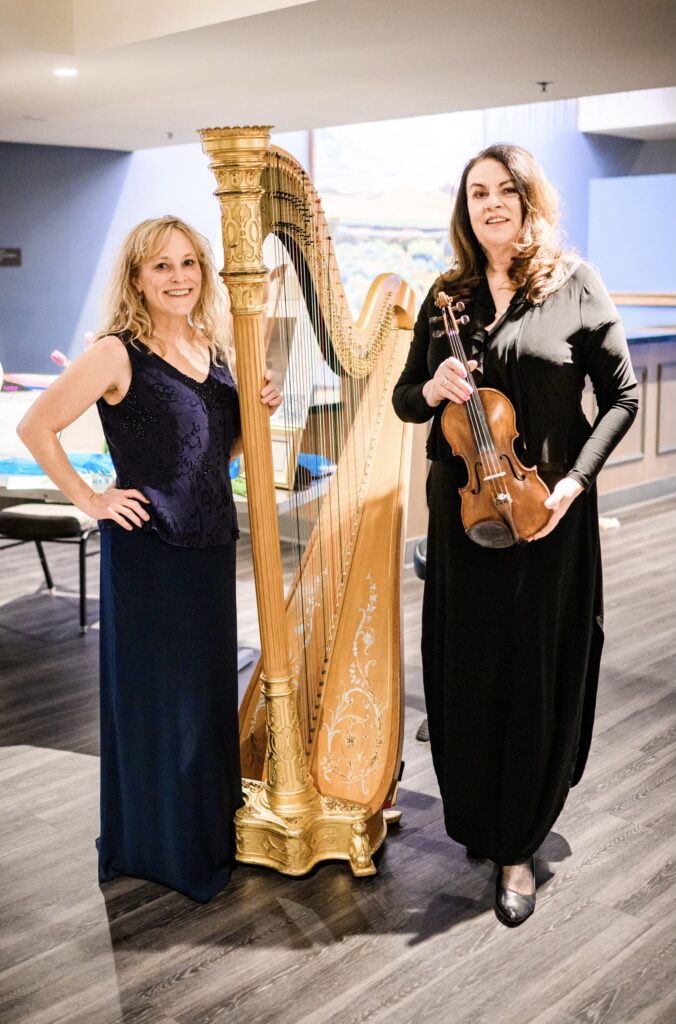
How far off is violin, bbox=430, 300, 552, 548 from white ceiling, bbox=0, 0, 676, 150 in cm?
220

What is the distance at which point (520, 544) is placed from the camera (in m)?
2.13

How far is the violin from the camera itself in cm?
200

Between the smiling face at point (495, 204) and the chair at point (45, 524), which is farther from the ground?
the smiling face at point (495, 204)

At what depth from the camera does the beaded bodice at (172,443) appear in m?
2.19

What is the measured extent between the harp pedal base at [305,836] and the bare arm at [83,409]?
2.42 ft

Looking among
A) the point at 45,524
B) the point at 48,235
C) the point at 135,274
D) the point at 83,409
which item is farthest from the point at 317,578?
the point at 48,235

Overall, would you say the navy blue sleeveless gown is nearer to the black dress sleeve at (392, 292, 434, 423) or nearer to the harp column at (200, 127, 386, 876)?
the harp column at (200, 127, 386, 876)

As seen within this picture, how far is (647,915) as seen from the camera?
226 centimetres

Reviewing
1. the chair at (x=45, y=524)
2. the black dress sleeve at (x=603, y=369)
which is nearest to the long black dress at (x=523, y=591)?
the black dress sleeve at (x=603, y=369)

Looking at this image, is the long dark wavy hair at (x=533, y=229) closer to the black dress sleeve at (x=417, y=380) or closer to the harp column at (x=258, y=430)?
the black dress sleeve at (x=417, y=380)

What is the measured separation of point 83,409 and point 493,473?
0.84m

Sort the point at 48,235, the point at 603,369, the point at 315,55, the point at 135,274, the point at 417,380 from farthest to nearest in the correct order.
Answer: the point at 48,235 < the point at 315,55 < the point at 417,380 < the point at 135,274 < the point at 603,369

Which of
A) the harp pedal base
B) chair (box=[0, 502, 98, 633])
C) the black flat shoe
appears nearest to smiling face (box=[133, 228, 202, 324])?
the harp pedal base

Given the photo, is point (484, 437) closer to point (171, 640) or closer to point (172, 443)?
point (172, 443)
